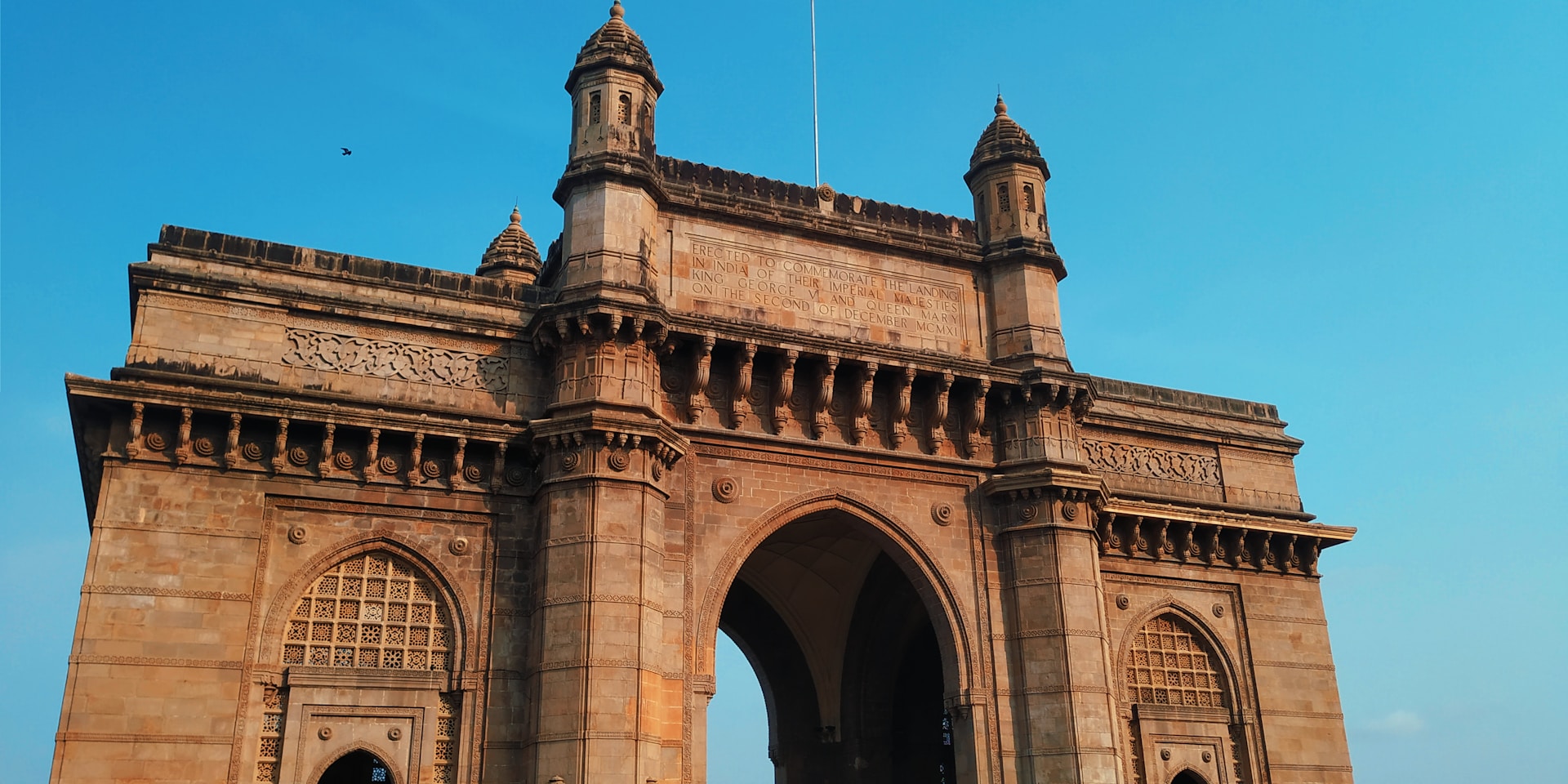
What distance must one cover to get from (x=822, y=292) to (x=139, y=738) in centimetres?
1152

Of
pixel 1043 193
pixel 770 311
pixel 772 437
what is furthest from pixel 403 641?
pixel 1043 193

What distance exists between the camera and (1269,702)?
23.0 m

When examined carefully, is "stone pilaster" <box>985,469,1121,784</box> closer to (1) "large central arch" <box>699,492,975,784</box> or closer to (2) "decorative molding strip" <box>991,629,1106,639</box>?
(2) "decorative molding strip" <box>991,629,1106,639</box>

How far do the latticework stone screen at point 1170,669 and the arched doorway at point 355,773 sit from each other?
472 inches

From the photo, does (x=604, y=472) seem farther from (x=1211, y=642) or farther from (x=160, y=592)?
(x=1211, y=642)

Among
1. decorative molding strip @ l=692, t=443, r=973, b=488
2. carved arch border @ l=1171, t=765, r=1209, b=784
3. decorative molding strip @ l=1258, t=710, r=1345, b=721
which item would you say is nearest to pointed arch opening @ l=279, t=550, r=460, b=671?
decorative molding strip @ l=692, t=443, r=973, b=488

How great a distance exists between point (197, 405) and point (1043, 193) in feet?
46.9

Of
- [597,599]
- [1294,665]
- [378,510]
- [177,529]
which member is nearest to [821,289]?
[597,599]

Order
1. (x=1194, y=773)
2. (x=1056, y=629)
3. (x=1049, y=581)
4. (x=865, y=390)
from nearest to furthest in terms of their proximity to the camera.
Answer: (x=1056, y=629) < (x=1049, y=581) < (x=865, y=390) < (x=1194, y=773)

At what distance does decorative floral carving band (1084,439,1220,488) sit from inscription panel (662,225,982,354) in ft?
11.1

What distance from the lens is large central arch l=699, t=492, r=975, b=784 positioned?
24.9m

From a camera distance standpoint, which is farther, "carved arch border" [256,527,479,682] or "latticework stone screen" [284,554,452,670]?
"latticework stone screen" [284,554,452,670]

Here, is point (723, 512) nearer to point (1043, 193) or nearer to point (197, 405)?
point (197, 405)

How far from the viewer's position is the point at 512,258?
2922cm
